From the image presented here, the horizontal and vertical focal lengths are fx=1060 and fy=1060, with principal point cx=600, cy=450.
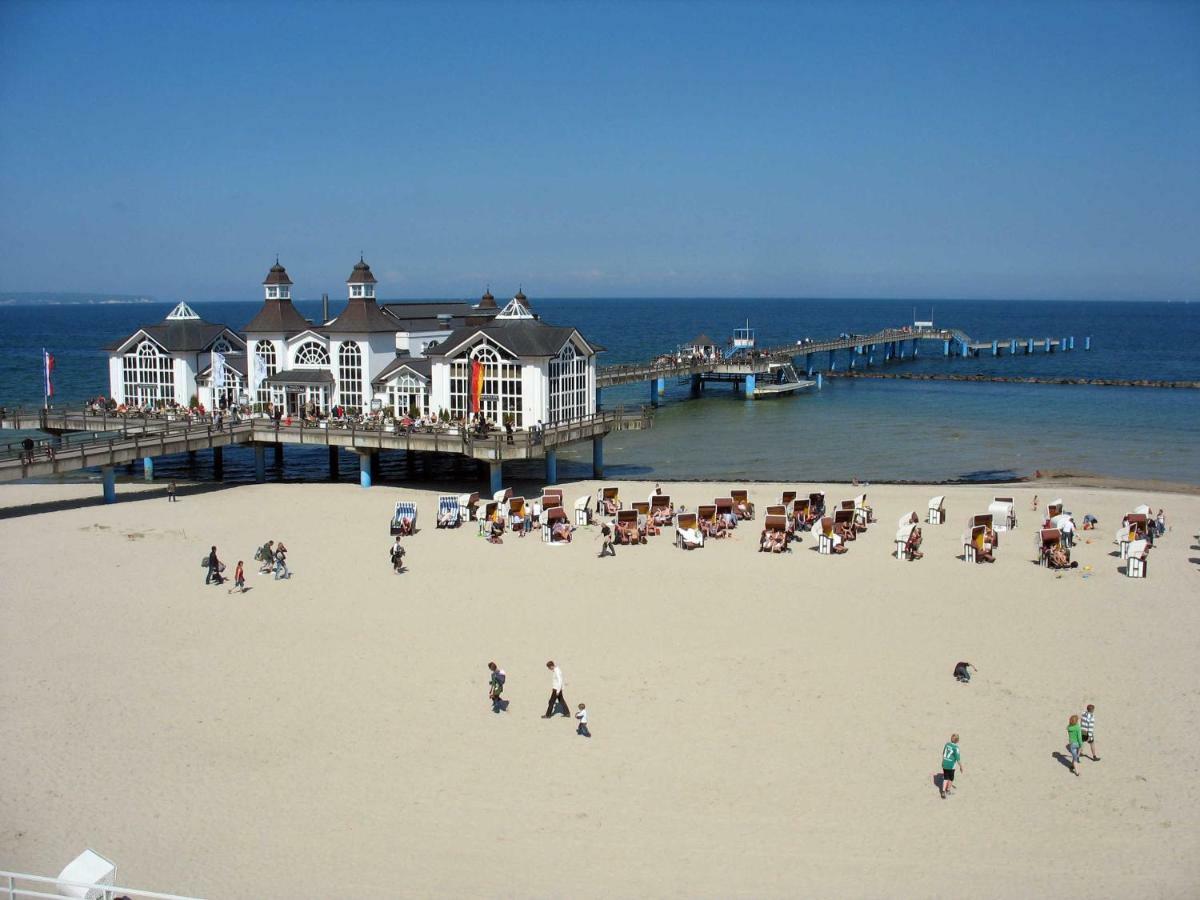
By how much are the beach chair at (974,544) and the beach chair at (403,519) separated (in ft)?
41.1

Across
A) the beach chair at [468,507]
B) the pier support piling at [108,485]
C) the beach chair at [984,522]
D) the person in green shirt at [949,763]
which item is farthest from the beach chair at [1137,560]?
the pier support piling at [108,485]

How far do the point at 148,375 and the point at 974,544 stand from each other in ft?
95.8

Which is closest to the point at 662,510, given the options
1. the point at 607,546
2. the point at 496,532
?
the point at 607,546

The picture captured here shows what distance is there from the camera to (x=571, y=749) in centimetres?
1351

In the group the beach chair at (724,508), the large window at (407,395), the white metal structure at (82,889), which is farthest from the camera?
the large window at (407,395)

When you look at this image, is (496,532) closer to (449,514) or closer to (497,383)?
(449,514)

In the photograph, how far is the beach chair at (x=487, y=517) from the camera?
82.3 ft

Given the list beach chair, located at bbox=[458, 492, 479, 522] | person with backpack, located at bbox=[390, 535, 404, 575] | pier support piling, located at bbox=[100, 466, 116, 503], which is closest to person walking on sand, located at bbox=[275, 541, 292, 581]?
person with backpack, located at bbox=[390, 535, 404, 575]

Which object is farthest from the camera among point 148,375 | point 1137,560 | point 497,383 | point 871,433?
point 871,433

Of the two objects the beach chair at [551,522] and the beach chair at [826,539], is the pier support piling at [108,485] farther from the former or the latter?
the beach chair at [826,539]

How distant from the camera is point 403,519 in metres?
25.1

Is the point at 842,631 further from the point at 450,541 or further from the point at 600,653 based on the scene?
the point at 450,541

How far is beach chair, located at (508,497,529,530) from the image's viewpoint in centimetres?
2517

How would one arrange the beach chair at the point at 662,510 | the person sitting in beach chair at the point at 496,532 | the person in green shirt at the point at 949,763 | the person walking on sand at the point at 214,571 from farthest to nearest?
the beach chair at the point at 662,510 → the person sitting in beach chair at the point at 496,532 → the person walking on sand at the point at 214,571 → the person in green shirt at the point at 949,763
